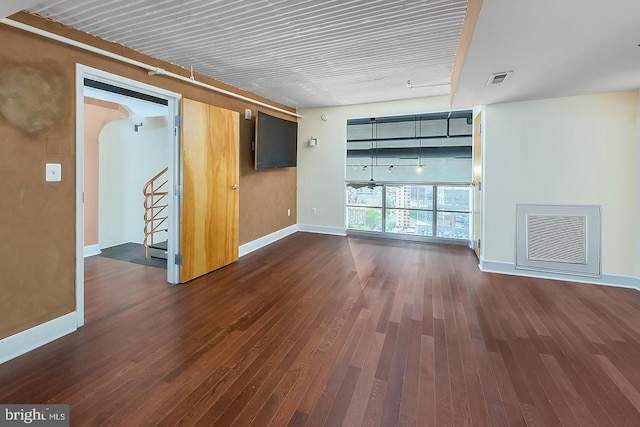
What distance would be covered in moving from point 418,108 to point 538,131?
203 centimetres

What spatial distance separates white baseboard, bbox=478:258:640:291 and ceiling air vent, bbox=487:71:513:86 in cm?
219

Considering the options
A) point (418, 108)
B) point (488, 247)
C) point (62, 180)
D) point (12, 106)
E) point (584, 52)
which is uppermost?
point (418, 108)

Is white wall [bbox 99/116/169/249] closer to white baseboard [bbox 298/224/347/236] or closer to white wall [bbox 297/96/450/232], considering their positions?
white wall [bbox 297/96/450/232]

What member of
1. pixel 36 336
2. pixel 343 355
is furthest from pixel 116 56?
pixel 343 355

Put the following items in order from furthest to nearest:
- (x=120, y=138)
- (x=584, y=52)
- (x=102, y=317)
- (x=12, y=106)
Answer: (x=120, y=138), (x=102, y=317), (x=584, y=52), (x=12, y=106)

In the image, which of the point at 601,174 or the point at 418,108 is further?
the point at 418,108

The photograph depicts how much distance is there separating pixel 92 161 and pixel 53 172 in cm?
281

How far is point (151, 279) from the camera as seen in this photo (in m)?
3.63

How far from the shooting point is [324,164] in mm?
6141

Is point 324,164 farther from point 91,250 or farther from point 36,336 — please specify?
point 36,336

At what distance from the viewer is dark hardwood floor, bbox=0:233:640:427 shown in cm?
163

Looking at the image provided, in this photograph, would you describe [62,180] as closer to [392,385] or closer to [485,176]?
[392,385]

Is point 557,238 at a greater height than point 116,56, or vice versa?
point 116,56

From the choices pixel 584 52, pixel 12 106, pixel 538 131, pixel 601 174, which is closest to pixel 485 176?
pixel 538 131
